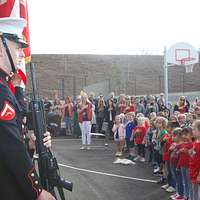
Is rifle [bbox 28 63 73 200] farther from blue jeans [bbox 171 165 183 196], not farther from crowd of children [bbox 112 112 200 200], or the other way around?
blue jeans [bbox 171 165 183 196]

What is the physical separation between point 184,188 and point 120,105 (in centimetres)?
923

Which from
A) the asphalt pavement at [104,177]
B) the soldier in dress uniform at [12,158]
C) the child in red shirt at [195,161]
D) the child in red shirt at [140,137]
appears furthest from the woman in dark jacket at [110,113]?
the soldier in dress uniform at [12,158]

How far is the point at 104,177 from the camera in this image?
946 centimetres

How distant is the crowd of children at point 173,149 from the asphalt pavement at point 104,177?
0.92 feet

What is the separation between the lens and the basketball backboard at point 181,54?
64.7 ft

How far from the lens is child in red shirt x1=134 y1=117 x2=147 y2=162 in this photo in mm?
11617

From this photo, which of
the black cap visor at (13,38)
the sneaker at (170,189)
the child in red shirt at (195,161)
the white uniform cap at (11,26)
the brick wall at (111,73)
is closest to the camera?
the black cap visor at (13,38)

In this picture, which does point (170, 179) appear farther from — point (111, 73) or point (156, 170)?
point (111, 73)

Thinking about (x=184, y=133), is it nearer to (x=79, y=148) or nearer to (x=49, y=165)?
(x=49, y=165)

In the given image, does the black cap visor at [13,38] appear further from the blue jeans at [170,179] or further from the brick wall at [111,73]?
the brick wall at [111,73]

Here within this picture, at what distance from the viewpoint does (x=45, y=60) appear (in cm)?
4119

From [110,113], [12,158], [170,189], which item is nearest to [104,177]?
[170,189]

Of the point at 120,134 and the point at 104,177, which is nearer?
the point at 104,177

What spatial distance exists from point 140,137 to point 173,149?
4.02m
